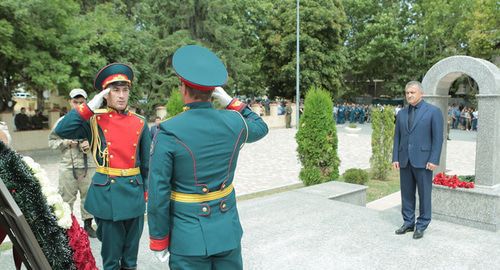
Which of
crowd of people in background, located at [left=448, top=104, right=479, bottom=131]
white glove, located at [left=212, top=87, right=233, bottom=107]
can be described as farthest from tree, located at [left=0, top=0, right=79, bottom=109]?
crowd of people in background, located at [left=448, top=104, right=479, bottom=131]

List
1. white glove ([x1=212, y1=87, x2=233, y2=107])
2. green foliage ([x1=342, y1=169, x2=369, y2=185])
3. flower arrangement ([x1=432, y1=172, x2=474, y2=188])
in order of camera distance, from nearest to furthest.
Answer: white glove ([x1=212, y1=87, x2=233, y2=107]), flower arrangement ([x1=432, y1=172, x2=474, y2=188]), green foliage ([x1=342, y1=169, x2=369, y2=185])

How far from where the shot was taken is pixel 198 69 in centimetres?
254

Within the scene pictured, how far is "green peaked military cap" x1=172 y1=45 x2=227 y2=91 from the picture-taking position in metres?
2.48

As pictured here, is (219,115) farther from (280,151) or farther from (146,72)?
(146,72)

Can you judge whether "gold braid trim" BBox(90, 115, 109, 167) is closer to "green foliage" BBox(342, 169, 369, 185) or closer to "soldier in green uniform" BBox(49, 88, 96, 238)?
"soldier in green uniform" BBox(49, 88, 96, 238)

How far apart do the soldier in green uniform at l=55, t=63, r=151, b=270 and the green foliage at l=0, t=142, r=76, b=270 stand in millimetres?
1274

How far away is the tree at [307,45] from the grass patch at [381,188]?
66.5 ft

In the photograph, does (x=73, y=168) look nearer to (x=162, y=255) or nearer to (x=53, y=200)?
(x=162, y=255)

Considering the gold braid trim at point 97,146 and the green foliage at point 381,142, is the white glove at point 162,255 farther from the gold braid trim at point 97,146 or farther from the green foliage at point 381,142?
the green foliage at point 381,142

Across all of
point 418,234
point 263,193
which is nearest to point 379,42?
point 263,193

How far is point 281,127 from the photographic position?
90.8ft

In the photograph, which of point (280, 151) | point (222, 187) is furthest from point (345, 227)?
point (280, 151)

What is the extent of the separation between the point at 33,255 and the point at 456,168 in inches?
500

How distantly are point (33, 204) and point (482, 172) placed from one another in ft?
18.8
